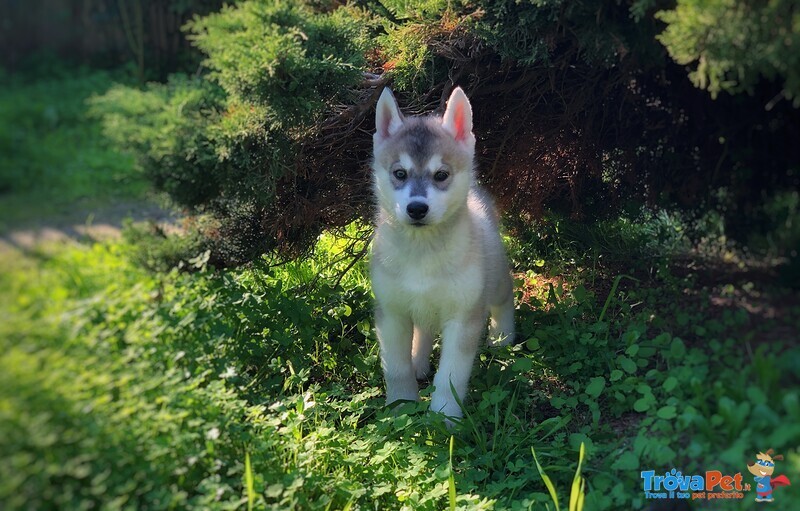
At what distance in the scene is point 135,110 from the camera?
3.45 m

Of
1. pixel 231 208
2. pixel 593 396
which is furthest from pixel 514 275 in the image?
pixel 231 208

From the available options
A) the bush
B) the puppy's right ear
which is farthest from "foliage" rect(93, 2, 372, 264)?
the puppy's right ear

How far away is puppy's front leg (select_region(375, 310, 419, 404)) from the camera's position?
407cm

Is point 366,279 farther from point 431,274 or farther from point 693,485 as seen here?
point 693,485

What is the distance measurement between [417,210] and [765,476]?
1.92 m

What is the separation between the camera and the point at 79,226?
2.77 meters

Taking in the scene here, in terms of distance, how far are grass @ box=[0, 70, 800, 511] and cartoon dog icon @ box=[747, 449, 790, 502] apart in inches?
1.1

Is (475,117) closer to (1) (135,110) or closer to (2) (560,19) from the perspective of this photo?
(2) (560,19)

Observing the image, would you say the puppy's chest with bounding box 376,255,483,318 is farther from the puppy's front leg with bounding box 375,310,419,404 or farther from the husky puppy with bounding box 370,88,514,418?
the puppy's front leg with bounding box 375,310,419,404

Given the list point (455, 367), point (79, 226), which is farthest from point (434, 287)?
point (79, 226)

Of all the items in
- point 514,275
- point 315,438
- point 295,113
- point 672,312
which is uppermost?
point 295,113

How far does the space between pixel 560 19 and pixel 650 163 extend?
88 cm

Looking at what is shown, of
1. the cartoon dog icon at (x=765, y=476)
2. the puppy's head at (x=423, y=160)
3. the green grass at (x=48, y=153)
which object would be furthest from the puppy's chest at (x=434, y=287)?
the cartoon dog icon at (x=765, y=476)

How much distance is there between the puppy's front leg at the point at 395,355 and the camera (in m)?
4.07
